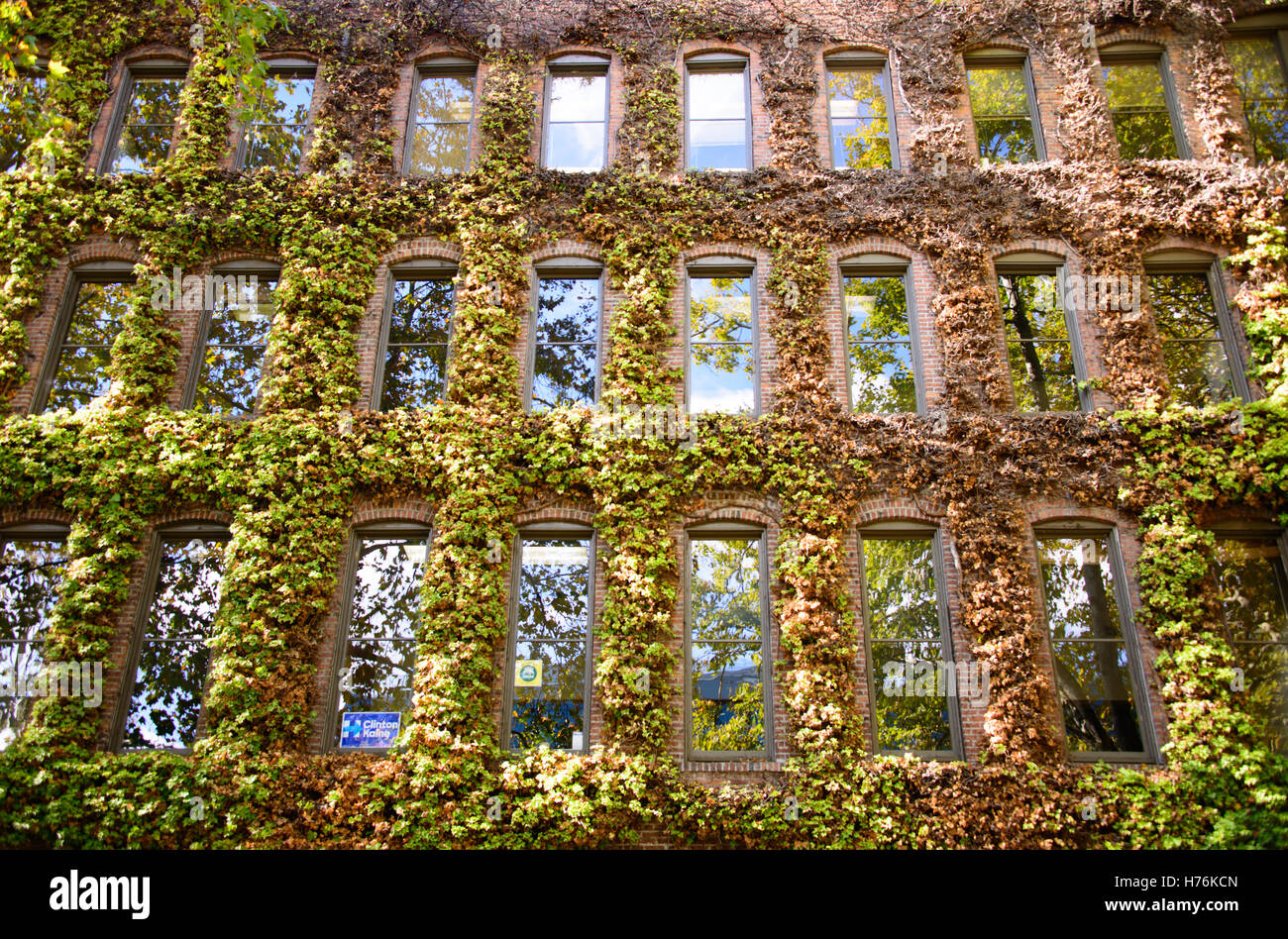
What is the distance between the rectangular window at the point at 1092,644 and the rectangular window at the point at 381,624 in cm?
799

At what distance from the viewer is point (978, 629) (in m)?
8.85

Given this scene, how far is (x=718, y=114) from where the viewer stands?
11.9 m

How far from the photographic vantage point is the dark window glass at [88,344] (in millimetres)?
10523

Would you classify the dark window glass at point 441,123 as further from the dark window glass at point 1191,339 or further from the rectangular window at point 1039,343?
the dark window glass at point 1191,339

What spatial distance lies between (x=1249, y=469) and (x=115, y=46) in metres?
17.9

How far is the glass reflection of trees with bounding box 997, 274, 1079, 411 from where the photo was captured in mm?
10172

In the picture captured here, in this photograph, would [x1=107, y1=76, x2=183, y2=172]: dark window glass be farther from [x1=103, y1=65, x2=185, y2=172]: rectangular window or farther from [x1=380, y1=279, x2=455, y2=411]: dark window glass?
[x1=380, y1=279, x2=455, y2=411]: dark window glass

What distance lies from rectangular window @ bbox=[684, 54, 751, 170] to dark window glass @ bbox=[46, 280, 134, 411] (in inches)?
349

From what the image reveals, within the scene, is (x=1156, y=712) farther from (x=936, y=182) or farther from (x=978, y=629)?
(x=936, y=182)

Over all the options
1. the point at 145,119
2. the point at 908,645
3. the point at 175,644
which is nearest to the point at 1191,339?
the point at 908,645

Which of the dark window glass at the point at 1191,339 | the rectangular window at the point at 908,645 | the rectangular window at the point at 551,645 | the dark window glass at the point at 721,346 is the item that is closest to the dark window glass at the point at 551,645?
the rectangular window at the point at 551,645

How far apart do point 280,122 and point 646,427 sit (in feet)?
26.4

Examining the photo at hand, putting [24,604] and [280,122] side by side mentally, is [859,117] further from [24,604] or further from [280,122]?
[24,604]

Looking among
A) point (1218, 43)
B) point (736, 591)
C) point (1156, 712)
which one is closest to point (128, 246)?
point (736, 591)
